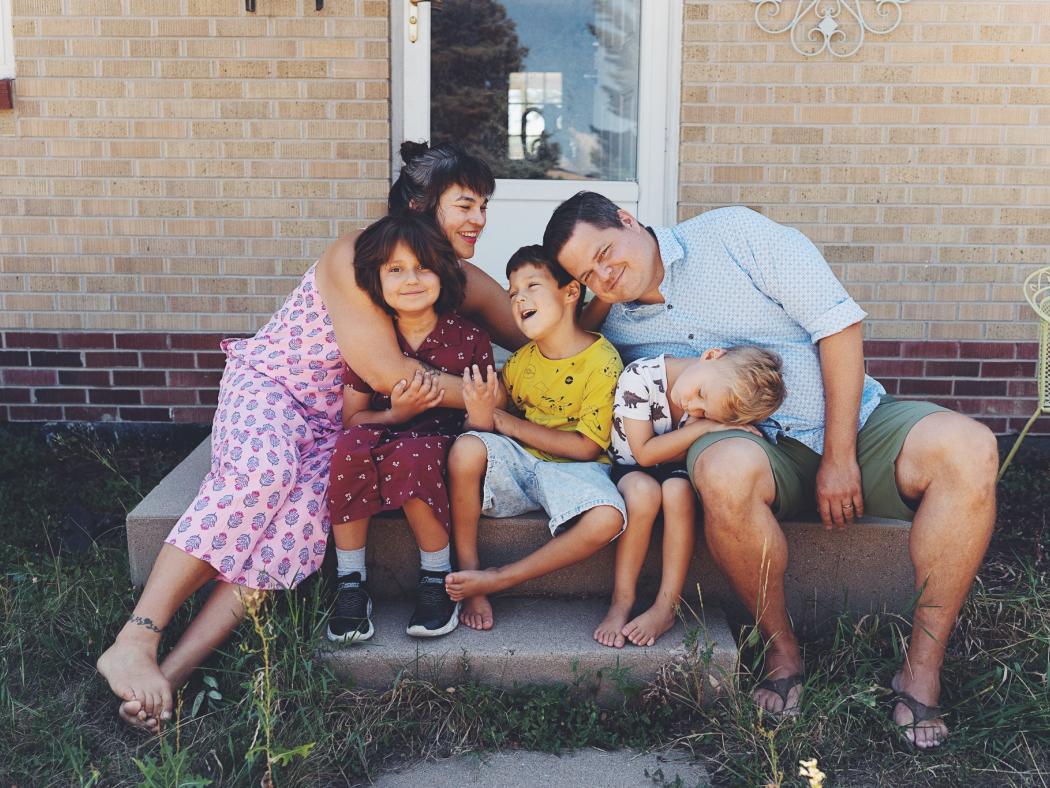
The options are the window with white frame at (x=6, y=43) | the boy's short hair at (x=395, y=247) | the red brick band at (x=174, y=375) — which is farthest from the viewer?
the red brick band at (x=174, y=375)

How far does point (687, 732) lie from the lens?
8.11ft

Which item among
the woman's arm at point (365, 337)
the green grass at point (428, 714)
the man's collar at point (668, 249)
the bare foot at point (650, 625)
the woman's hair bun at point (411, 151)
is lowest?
the green grass at point (428, 714)

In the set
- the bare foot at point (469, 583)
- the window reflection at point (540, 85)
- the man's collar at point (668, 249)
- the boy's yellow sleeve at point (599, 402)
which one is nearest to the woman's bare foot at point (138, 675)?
the bare foot at point (469, 583)

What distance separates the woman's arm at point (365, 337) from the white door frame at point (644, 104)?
1480 millimetres

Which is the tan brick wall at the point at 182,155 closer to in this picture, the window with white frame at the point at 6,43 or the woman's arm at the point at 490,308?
the window with white frame at the point at 6,43

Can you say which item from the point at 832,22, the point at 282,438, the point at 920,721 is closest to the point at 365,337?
the point at 282,438

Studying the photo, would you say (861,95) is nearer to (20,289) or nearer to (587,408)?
(587,408)

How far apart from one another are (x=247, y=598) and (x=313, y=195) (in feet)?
7.63

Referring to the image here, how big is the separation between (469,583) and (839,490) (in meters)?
0.98

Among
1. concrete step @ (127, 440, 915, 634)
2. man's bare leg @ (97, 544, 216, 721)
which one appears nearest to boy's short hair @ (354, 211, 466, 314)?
concrete step @ (127, 440, 915, 634)

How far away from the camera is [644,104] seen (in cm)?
434

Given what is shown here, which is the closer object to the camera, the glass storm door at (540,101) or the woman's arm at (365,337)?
the woman's arm at (365,337)

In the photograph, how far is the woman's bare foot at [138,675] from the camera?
2359 millimetres

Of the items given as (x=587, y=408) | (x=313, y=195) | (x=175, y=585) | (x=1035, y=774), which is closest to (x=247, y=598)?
(x=175, y=585)
